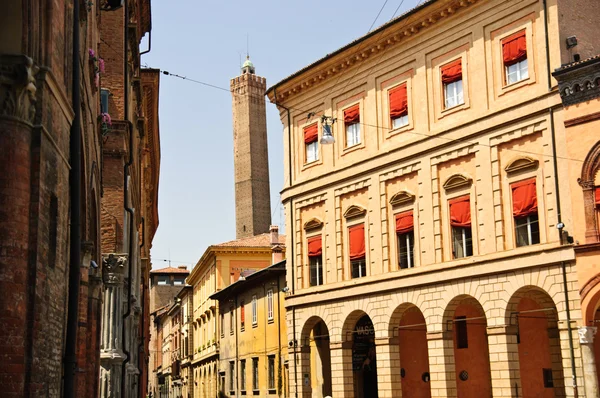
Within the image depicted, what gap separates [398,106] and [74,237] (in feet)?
70.1

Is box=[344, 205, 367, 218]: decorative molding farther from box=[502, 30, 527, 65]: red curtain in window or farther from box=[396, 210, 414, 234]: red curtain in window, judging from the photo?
box=[502, 30, 527, 65]: red curtain in window

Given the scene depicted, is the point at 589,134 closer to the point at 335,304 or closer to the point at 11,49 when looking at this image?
the point at 335,304

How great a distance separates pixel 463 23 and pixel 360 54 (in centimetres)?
532

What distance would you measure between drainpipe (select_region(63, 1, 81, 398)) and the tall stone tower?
277 ft

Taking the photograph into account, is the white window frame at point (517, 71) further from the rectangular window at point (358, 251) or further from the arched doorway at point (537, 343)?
the rectangular window at point (358, 251)

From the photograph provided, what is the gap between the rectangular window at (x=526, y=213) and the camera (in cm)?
2603

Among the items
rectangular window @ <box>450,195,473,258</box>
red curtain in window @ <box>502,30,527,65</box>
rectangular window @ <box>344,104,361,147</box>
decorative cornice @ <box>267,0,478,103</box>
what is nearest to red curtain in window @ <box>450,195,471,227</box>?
rectangular window @ <box>450,195,473,258</box>

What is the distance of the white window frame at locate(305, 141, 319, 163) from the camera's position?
36.0 meters

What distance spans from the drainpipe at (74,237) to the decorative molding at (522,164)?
17.1 m

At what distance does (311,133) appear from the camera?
36.2m

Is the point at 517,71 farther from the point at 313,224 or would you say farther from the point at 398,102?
the point at 313,224

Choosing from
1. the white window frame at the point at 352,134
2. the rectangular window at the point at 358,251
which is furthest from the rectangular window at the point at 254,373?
the white window frame at the point at 352,134

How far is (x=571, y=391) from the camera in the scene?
79.6ft

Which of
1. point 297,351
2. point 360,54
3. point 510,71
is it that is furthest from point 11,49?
point 297,351
